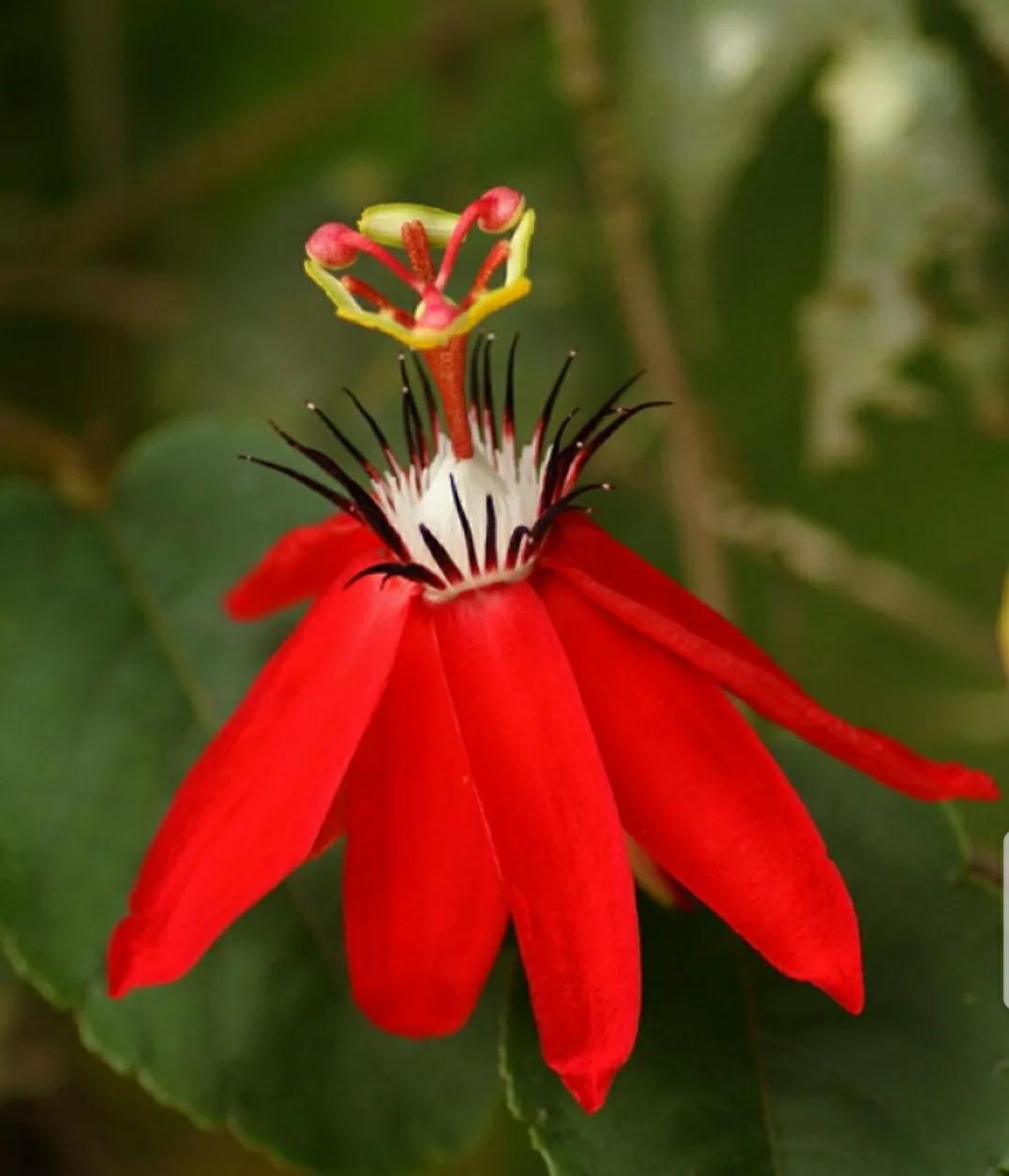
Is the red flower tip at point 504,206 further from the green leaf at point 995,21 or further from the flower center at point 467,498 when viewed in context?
the green leaf at point 995,21

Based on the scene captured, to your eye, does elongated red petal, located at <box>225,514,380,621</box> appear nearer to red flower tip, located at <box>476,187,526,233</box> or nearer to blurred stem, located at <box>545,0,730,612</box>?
red flower tip, located at <box>476,187,526,233</box>

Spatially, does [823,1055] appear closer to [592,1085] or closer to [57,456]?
[592,1085]

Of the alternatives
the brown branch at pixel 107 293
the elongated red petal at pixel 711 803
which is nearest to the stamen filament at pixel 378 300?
the elongated red petal at pixel 711 803

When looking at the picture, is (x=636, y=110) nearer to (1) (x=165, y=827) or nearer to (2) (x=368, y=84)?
(2) (x=368, y=84)

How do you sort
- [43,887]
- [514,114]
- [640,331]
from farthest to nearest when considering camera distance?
1. [514,114]
2. [640,331]
3. [43,887]

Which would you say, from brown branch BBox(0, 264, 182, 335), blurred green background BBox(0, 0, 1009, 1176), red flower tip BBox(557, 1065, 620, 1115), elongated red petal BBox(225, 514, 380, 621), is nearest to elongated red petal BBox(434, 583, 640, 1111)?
red flower tip BBox(557, 1065, 620, 1115)

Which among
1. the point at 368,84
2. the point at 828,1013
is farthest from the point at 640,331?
the point at 828,1013
